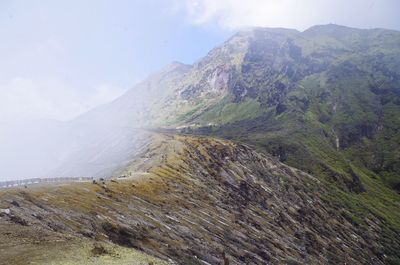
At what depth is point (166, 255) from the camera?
238ft

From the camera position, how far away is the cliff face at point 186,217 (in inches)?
2623

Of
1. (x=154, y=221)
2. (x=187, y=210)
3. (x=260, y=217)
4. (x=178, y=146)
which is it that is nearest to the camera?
(x=154, y=221)

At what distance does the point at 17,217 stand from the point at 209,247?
45.4 m

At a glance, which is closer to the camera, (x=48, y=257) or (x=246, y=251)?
(x=48, y=257)

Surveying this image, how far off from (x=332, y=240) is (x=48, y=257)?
152790 millimetres

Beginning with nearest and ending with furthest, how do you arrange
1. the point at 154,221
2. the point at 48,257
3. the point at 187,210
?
the point at 48,257 → the point at 154,221 → the point at 187,210

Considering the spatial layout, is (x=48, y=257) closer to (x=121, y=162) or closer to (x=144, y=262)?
(x=144, y=262)

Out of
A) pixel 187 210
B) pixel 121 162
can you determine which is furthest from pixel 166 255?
pixel 121 162

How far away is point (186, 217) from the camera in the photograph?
10850 cm

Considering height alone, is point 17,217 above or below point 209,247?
above

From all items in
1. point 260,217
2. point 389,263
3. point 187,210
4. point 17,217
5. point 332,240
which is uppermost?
point 17,217

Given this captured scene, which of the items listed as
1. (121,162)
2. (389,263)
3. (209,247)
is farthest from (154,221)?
(389,263)

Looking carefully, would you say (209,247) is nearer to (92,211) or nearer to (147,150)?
(92,211)

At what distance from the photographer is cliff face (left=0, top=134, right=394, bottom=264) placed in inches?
2623
